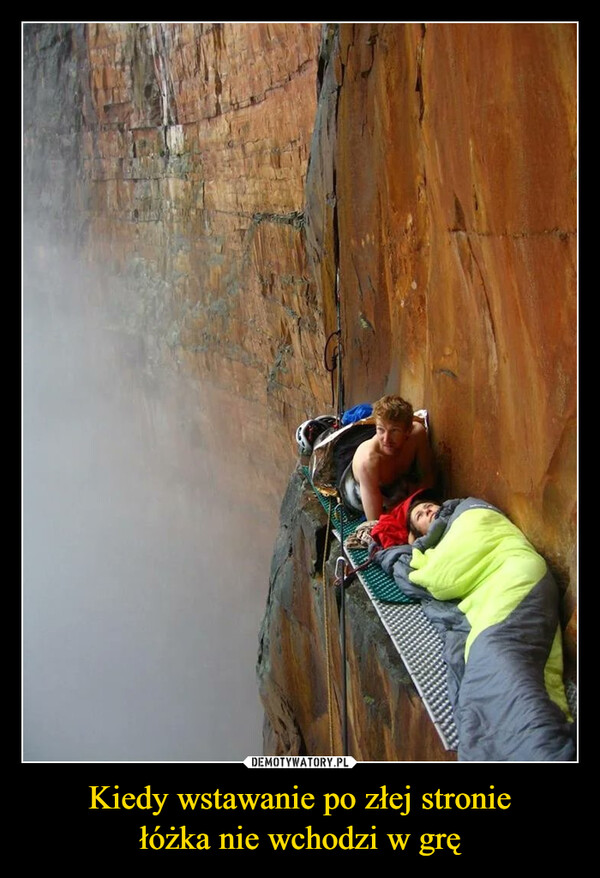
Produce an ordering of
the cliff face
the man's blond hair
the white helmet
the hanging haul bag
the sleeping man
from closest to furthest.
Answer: the sleeping man → the cliff face → the man's blond hair → the hanging haul bag → the white helmet

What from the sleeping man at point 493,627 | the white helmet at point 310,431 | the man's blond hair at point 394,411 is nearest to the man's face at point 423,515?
the sleeping man at point 493,627

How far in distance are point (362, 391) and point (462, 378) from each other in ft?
6.09

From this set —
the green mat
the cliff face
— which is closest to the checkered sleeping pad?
the green mat

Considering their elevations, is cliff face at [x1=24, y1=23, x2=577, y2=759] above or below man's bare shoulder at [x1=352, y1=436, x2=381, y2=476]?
above

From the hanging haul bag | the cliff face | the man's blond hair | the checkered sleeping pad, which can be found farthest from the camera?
the hanging haul bag

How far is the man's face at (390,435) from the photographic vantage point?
118 inches

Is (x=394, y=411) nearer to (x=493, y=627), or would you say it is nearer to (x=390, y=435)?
(x=390, y=435)

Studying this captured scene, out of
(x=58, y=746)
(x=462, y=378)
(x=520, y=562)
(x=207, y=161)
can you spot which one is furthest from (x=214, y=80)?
(x=58, y=746)

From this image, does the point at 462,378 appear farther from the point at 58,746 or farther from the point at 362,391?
the point at 58,746

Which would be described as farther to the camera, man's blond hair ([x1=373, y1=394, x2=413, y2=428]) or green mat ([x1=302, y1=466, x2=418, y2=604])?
man's blond hair ([x1=373, y1=394, x2=413, y2=428])

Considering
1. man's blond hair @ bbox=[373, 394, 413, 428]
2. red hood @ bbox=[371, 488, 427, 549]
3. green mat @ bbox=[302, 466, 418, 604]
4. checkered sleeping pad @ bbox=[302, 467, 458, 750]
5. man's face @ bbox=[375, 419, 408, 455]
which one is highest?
man's blond hair @ bbox=[373, 394, 413, 428]

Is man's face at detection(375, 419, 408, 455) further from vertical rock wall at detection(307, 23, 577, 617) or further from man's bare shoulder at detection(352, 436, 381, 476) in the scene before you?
vertical rock wall at detection(307, 23, 577, 617)

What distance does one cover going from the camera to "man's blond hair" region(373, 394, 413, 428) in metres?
2.99

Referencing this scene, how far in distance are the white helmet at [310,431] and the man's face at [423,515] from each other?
1.43m
